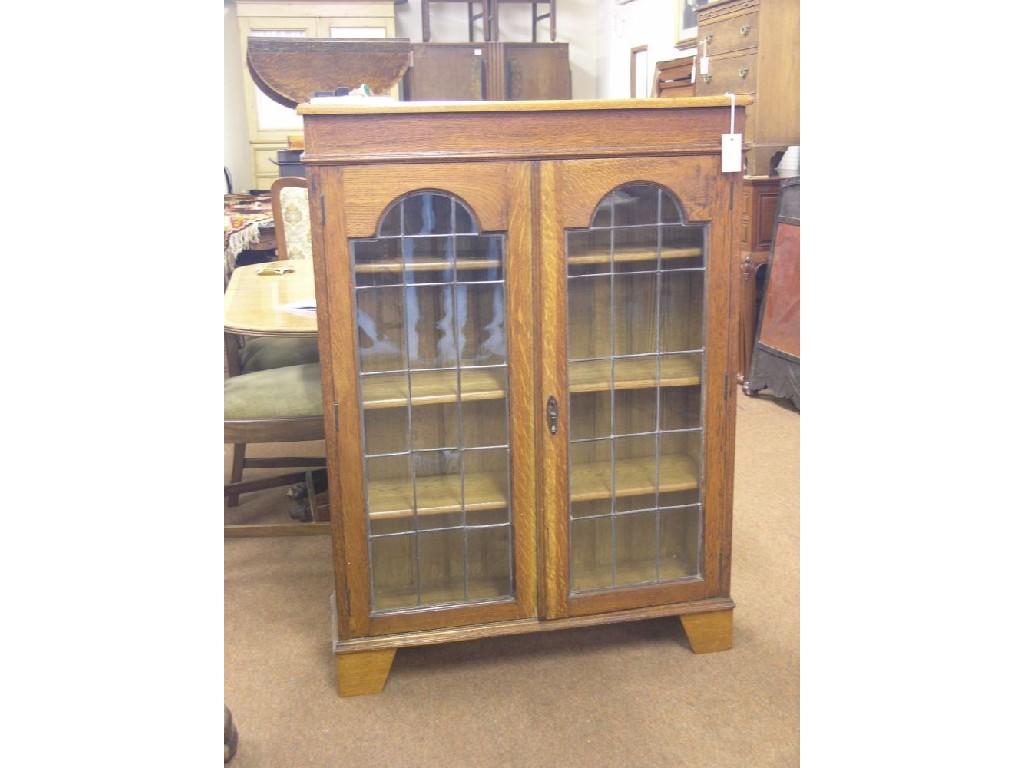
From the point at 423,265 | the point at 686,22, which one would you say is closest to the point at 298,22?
the point at 686,22

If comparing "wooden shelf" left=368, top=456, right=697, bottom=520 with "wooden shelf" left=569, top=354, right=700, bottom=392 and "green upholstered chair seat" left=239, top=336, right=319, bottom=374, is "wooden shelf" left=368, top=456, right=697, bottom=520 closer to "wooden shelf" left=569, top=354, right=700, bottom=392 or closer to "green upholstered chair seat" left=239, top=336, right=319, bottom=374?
"wooden shelf" left=569, top=354, right=700, bottom=392

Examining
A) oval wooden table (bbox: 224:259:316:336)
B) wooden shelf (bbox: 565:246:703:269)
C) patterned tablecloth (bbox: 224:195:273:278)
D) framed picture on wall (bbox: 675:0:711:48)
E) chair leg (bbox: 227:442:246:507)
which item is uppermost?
framed picture on wall (bbox: 675:0:711:48)

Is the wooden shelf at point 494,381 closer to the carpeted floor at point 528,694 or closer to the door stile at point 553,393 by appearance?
the door stile at point 553,393

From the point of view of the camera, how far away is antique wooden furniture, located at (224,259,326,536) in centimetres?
258

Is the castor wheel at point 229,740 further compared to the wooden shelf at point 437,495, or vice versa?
the wooden shelf at point 437,495

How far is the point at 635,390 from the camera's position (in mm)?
2109

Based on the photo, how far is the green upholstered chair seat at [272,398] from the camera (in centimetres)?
261

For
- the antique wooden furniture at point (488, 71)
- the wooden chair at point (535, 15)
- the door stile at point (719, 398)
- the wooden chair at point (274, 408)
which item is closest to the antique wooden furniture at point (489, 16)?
the wooden chair at point (535, 15)

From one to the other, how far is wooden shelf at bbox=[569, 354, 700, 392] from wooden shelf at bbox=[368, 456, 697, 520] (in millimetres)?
189

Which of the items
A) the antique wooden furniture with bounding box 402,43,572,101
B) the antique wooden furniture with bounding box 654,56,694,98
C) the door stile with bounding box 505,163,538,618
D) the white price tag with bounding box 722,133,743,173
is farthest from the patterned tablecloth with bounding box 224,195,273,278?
the antique wooden furniture with bounding box 402,43,572,101

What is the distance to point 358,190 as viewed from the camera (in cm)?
183

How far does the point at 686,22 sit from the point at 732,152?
4.30 m

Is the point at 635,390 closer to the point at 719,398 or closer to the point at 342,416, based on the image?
the point at 719,398
